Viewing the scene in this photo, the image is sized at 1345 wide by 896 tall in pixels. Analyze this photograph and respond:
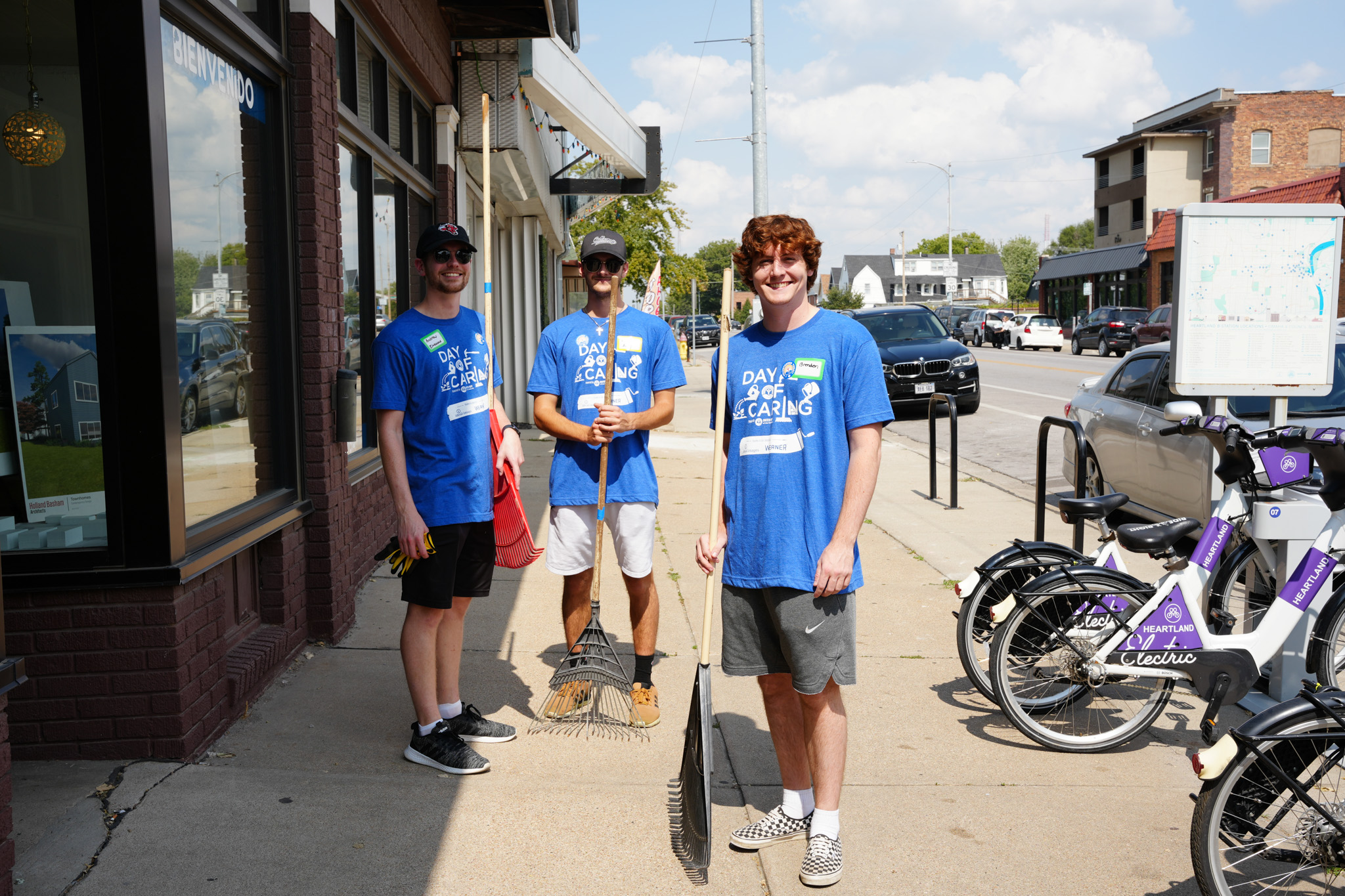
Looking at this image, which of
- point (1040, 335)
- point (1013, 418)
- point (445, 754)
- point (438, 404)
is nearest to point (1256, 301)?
point (438, 404)

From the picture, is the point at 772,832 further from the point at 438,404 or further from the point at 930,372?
the point at 930,372

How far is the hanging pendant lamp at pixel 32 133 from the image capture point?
13.4 feet

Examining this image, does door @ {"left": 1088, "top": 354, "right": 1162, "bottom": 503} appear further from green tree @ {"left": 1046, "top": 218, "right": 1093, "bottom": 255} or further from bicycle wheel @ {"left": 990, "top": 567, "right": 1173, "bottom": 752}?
green tree @ {"left": 1046, "top": 218, "right": 1093, "bottom": 255}

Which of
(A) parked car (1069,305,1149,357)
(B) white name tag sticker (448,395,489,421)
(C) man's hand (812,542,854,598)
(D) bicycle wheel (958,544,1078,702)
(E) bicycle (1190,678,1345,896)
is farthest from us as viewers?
(A) parked car (1069,305,1149,357)

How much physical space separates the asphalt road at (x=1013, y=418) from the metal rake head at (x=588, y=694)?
6368 mm

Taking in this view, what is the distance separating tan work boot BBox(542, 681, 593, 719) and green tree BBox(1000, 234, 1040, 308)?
12277cm

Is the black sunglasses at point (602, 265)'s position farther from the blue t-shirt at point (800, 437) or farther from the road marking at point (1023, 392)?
the road marking at point (1023, 392)

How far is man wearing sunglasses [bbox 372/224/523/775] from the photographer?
3990 mm

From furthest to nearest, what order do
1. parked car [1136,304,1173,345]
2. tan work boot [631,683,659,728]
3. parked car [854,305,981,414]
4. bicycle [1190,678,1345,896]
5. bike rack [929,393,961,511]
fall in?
parked car [1136,304,1173,345] < parked car [854,305,981,414] < bike rack [929,393,961,511] < tan work boot [631,683,659,728] < bicycle [1190,678,1345,896]

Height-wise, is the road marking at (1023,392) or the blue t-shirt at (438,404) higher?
the blue t-shirt at (438,404)

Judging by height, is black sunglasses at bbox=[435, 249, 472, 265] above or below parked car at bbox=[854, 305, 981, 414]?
above

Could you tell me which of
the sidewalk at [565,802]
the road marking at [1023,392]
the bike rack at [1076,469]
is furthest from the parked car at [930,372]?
the sidewalk at [565,802]

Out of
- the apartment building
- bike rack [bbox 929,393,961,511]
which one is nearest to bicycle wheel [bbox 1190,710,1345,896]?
bike rack [bbox 929,393,961,511]

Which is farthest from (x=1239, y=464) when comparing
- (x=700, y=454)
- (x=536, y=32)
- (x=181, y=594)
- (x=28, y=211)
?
(x=700, y=454)
